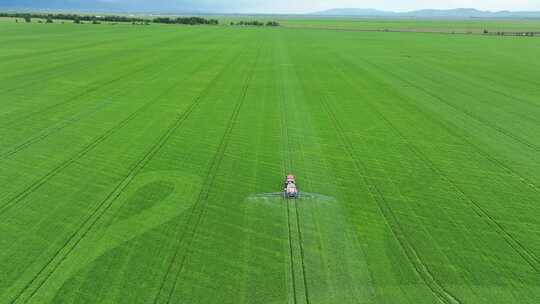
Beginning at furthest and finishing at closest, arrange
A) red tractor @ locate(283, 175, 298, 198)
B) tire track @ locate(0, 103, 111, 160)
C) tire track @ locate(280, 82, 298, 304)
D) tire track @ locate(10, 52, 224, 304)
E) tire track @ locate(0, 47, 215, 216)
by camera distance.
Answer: tire track @ locate(0, 103, 111, 160) < red tractor @ locate(283, 175, 298, 198) < tire track @ locate(0, 47, 215, 216) < tire track @ locate(280, 82, 298, 304) < tire track @ locate(10, 52, 224, 304)

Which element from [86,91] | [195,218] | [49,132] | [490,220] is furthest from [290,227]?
[86,91]

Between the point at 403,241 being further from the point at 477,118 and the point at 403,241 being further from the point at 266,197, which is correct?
the point at 477,118

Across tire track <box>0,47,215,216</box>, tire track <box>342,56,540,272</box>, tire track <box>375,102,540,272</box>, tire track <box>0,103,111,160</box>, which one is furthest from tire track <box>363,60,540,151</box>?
tire track <box>0,103,111,160</box>

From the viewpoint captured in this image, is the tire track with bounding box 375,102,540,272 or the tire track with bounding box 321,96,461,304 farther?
the tire track with bounding box 375,102,540,272

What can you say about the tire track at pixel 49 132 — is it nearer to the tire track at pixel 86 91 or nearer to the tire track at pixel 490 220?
the tire track at pixel 86 91

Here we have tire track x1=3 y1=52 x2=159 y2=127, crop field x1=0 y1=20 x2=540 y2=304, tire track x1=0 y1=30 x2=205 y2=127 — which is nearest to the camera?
crop field x1=0 y1=20 x2=540 y2=304

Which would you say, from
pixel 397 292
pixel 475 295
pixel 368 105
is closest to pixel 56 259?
pixel 397 292

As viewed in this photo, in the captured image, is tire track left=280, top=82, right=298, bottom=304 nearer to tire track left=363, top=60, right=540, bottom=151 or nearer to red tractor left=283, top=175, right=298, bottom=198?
red tractor left=283, top=175, right=298, bottom=198

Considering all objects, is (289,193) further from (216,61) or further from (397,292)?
(216,61)
